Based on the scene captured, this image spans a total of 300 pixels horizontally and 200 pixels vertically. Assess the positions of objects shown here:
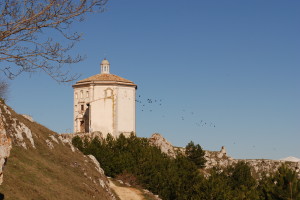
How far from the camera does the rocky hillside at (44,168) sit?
3712cm

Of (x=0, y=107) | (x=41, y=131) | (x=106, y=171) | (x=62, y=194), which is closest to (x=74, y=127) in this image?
(x=106, y=171)

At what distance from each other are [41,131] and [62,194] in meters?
20.8

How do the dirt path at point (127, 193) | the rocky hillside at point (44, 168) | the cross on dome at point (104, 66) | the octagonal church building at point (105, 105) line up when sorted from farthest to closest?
1. the cross on dome at point (104, 66)
2. the octagonal church building at point (105, 105)
3. the dirt path at point (127, 193)
4. the rocky hillside at point (44, 168)

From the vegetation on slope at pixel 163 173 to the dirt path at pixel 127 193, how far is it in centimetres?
466

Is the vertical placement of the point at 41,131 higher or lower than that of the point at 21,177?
higher

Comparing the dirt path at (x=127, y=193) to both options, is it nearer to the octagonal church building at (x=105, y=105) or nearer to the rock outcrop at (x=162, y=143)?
the octagonal church building at (x=105, y=105)

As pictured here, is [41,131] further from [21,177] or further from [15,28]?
[15,28]

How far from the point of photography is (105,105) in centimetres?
8562

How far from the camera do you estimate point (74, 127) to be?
8694 centimetres

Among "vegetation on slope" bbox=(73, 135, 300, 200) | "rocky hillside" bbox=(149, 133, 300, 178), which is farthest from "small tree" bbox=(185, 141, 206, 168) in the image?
"vegetation on slope" bbox=(73, 135, 300, 200)

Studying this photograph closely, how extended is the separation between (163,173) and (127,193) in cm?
1046

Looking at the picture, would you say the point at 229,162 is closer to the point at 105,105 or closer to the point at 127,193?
the point at 105,105

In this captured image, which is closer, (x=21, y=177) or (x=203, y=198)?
(x=21, y=177)

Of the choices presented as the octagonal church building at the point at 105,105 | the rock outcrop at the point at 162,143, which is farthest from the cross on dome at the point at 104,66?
the rock outcrop at the point at 162,143
